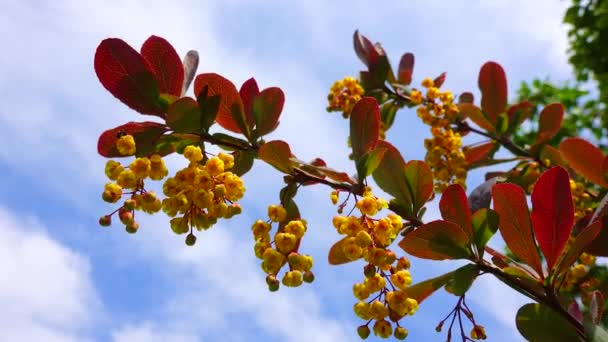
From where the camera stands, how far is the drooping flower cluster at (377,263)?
3.79 feet

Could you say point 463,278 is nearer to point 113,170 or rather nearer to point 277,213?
point 277,213

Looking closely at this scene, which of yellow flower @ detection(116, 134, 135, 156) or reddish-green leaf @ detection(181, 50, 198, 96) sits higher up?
reddish-green leaf @ detection(181, 50, 198, 96)

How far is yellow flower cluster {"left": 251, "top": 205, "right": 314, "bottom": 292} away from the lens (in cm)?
114

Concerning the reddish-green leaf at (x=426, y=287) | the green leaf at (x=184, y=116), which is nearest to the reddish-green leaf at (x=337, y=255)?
the reddish-green leaf at (x=426, y=287)

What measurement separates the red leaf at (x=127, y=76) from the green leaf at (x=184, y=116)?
91 millimetres

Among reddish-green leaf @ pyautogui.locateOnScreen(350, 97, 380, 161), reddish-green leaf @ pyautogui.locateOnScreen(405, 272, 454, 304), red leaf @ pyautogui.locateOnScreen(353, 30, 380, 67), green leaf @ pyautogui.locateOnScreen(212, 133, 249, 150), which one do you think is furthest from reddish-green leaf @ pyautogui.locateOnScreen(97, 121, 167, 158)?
red leaf @ pyautogui.locateOnScreen(353, 30, 380, 67)

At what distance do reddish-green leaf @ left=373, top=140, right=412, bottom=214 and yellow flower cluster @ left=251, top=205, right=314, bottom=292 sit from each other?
0.25 meters

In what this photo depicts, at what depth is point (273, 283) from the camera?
1.16 m

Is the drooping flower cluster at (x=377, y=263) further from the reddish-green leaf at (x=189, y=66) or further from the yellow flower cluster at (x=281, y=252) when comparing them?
the reddish-green leaf at (x=189, y=66)

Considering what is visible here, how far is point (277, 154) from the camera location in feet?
3.98

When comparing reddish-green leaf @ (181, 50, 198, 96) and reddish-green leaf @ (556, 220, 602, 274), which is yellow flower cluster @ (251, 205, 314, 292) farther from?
reddish-green leaf @ (556, 220, 602, 274)

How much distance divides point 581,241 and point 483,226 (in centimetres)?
21

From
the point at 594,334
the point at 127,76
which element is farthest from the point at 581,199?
the point at 127,76

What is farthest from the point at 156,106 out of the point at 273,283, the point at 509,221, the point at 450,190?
the point at 509,221
